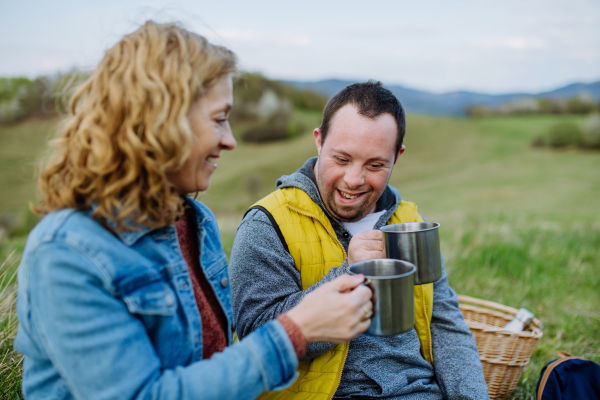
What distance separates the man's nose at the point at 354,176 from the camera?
7.96 ft

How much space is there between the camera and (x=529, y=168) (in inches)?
1041

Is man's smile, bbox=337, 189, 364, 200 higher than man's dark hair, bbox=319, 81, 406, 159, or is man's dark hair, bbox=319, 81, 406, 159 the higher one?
man's dark hair, bbox=319, 81, 406, 159

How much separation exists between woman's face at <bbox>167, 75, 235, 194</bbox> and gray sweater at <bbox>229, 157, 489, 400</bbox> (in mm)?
671

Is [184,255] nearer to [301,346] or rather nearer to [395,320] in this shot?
[301,346]

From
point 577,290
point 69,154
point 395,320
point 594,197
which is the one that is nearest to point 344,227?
point 395,320

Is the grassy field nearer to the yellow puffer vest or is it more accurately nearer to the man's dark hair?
the yellow puffer vest

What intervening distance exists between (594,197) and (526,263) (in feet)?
51.3

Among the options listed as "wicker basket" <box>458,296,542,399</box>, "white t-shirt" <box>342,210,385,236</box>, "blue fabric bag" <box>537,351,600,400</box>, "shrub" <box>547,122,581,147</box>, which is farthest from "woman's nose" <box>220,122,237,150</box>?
"shrub" <box>547,122,581,147</box>

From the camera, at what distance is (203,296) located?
1770 mm

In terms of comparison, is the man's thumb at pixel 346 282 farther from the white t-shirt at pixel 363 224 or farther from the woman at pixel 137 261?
the white t-shirt at pixel 363 224

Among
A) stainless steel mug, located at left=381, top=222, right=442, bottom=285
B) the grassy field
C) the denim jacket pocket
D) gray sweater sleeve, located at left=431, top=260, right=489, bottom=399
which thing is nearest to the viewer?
the denim jacket pocket

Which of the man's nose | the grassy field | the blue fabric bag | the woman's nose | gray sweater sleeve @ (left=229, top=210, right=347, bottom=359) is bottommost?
the grassy field

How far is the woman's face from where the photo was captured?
5.00 ft

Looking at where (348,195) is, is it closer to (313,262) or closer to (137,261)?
(313,262)
